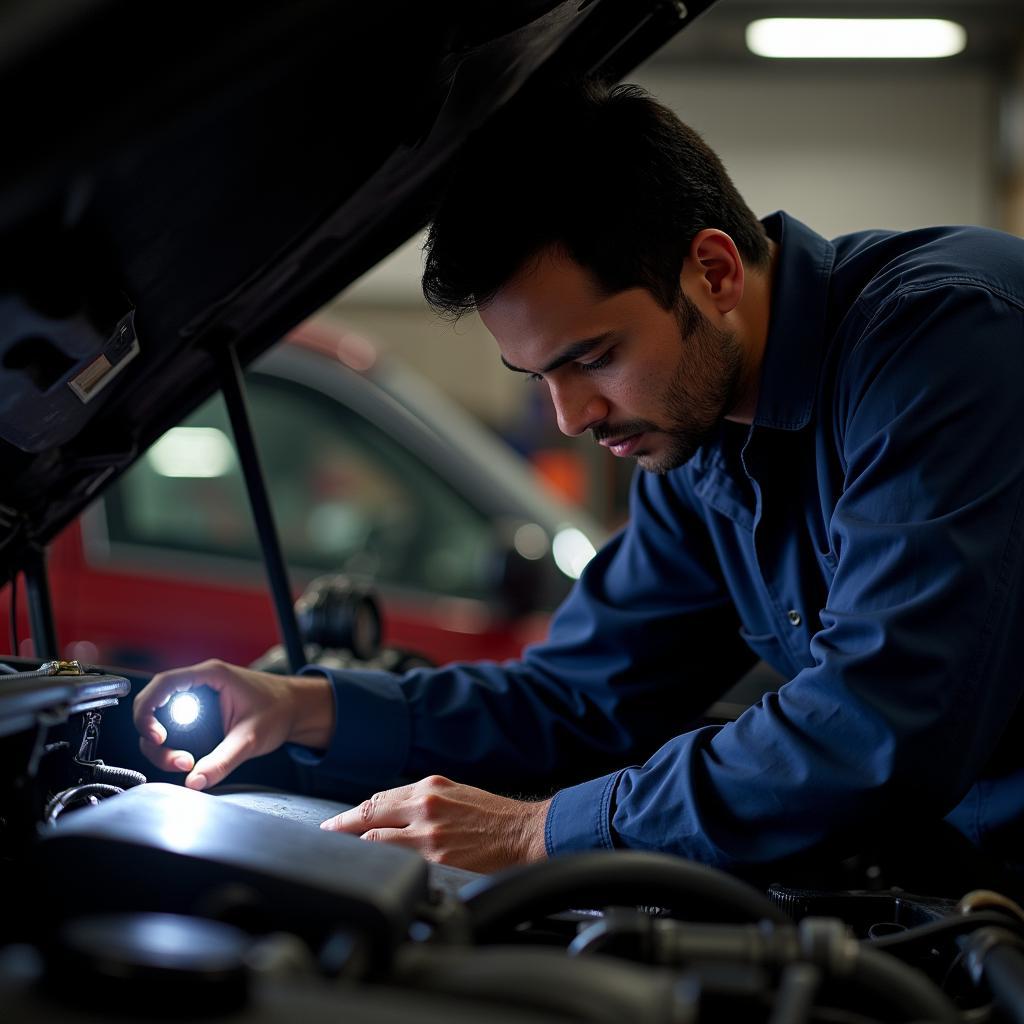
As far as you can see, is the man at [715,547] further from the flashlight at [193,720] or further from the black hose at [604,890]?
the black hose at [604,890]

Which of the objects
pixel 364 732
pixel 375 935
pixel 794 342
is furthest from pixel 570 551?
pixel 375 935

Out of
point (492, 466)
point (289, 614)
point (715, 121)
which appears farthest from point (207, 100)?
point (715, 121)

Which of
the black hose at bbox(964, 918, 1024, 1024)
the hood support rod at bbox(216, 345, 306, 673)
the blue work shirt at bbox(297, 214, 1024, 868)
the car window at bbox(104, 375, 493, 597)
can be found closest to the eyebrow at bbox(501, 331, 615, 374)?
the blue work shirt at bbox(297, 214, 1024, 868)

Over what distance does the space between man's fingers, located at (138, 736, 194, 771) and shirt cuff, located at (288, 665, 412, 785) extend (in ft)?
0.78

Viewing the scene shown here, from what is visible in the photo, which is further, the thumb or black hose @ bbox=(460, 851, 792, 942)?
the thumb

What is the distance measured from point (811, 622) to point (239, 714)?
0.69m

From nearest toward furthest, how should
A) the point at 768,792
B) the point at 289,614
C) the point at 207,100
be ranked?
the point at 207,100
the point at 768,792
the point at 289,614

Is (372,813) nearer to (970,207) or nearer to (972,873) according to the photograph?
(972,873)

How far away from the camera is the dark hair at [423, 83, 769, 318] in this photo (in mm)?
1258

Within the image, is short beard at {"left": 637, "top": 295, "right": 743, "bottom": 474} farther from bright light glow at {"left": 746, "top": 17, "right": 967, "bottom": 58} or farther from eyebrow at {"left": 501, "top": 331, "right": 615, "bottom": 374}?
bright light glow at {"left": 746, "top": 17, "right": 967, "bottom": 58}

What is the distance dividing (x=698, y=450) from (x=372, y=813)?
62cm

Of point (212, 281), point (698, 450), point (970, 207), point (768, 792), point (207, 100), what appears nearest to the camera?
point (207, 100)

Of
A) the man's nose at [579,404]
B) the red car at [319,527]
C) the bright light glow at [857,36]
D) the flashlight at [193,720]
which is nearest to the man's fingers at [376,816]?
the flashlight at [193,720]

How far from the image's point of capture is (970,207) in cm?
738
